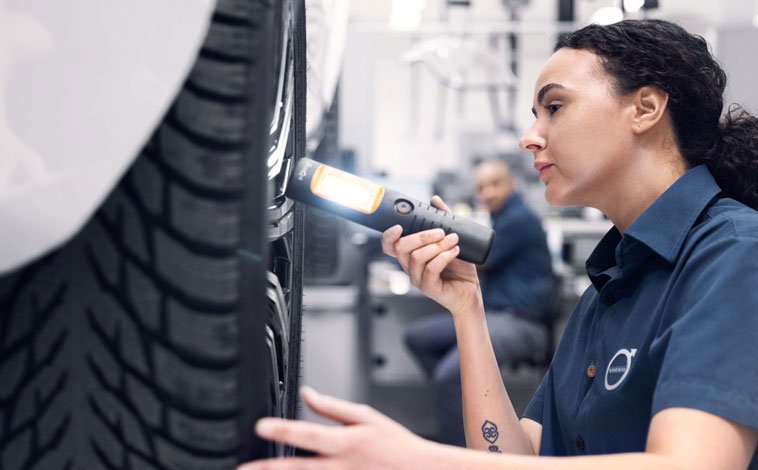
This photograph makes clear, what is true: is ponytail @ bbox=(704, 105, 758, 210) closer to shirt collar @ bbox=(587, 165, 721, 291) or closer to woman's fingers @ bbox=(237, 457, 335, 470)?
shirt collar @ bbox=(587, 165, 721, 291)

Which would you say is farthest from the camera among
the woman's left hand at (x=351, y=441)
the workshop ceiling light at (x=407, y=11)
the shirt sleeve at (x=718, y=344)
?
the workshop ceiling light at (x=407, y=11)

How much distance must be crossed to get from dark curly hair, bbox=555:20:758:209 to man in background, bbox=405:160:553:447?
2.33 meters

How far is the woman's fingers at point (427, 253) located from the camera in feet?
2.88

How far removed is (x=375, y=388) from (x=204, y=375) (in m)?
3.93

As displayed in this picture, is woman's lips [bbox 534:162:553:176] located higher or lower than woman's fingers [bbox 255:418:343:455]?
higher

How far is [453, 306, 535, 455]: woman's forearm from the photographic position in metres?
1.11

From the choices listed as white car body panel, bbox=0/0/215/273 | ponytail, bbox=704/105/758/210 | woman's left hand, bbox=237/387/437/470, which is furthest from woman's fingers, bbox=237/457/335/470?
ponytail, bbox=704/105/758/210

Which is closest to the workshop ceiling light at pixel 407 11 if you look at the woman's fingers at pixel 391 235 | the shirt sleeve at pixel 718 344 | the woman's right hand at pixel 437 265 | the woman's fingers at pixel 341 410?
the woman's right hand at pixel 437 265

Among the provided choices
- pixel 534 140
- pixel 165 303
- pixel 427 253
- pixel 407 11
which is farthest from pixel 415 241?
pixel 407 11

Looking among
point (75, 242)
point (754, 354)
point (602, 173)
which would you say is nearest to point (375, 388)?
point (602, 173)

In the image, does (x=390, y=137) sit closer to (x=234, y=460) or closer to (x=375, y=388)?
(x=375, y=388)

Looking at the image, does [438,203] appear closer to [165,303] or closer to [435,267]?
[435,267]

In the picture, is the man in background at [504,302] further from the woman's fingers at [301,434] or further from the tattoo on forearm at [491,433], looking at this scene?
the woman's fingers at [301,434]

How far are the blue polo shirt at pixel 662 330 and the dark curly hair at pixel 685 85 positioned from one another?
0.20ft
